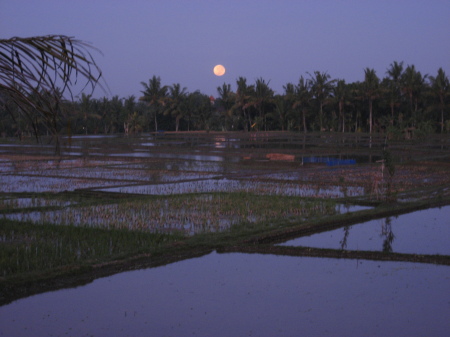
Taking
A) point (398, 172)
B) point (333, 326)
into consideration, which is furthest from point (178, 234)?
point (398, 172)

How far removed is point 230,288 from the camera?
4.54 metres

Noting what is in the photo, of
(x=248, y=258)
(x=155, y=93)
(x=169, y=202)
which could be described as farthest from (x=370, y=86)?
(x=248, y=258)

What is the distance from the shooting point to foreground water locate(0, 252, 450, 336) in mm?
3576

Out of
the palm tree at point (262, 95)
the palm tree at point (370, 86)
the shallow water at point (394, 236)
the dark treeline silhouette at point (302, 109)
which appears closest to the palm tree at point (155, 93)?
the dark treeline silhouette at point (302, 109)

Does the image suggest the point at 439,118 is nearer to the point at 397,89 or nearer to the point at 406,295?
the point at 397,89

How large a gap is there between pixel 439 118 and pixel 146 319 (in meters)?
34.6

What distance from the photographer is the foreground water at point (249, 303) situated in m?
3.58

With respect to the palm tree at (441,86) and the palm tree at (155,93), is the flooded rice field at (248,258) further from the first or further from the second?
the palm tree at (155,93)

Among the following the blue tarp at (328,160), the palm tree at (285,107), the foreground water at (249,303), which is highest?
the palm tree at (285,107)

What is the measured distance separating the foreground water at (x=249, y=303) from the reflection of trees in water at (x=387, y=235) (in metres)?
0.71

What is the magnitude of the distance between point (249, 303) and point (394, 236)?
309 centimetres

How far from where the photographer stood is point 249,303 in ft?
13.6

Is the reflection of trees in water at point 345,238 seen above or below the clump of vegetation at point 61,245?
below

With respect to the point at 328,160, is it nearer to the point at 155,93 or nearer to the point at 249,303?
the point at 249,303
